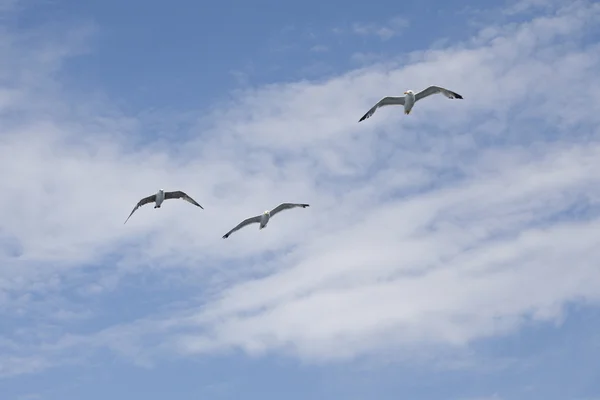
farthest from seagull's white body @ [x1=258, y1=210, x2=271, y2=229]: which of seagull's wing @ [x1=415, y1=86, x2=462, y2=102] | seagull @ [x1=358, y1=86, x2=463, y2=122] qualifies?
seagull's wing @ [x1=415, y1=86, x2=462, y2=102]

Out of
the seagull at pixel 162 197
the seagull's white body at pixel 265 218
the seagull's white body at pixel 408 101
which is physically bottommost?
the seagull's white body at pixel 265 218

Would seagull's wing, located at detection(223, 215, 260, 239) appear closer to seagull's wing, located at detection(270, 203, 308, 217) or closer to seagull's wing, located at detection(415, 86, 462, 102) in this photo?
seagull's wing, located at detection(270, 203, 308, 217)

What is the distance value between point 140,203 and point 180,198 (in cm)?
505

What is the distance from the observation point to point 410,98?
4734 inches

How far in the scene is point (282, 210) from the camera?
12938cm

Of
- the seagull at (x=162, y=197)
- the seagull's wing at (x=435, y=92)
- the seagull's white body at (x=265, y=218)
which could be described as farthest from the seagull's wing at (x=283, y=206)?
the seagull's wing at (x=435, y=92)

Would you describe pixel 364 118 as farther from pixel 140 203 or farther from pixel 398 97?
pixel 140 203

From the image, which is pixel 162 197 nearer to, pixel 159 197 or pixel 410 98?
pixel 159 197

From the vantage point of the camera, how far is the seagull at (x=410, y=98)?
120 m

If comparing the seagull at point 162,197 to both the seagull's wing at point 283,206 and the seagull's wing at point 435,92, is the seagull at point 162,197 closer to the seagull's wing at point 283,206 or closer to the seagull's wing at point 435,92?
the seagull's wing at point 283,206

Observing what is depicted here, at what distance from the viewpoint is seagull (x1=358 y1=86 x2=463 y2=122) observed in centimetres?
12012

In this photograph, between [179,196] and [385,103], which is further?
[179,196]

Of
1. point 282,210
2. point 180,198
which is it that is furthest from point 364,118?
point 180,198

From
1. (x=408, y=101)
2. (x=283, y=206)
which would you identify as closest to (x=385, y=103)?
(x=408, y=101)
